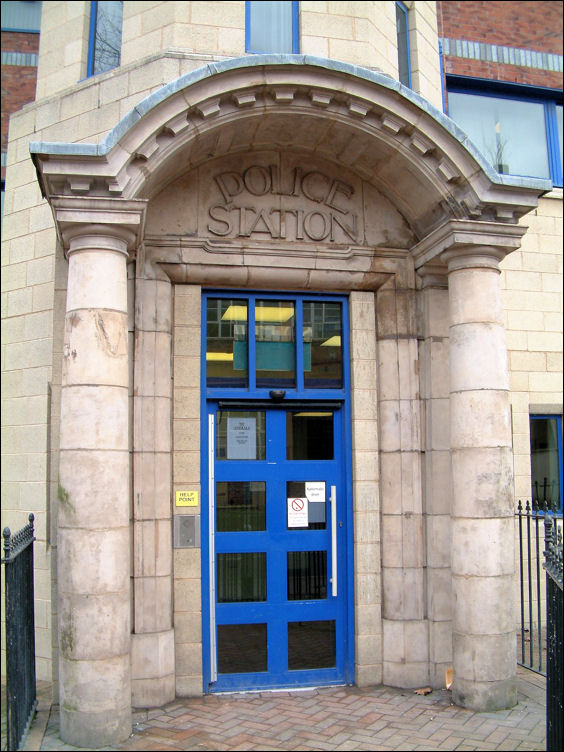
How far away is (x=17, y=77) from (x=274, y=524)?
785cm

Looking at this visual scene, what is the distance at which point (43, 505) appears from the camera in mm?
6375

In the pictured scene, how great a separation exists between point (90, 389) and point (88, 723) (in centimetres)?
232

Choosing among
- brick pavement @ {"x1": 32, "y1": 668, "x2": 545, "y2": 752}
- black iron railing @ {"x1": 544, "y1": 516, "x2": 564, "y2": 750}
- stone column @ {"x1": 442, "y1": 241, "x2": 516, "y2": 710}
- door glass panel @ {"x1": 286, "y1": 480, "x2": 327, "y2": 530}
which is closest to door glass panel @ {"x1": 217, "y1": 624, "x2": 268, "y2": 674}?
brick pavement @ {"x1": 32, "y1": 668, "x2": 545, "y2": 752}

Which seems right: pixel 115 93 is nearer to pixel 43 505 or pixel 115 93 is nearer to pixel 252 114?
pixel 252 114

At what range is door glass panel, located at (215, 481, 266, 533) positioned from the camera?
6.30m

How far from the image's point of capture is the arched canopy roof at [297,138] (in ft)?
17.2

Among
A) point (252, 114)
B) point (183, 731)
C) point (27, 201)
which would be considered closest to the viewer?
point (183, 731)

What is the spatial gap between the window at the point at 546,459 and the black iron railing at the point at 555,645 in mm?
3748

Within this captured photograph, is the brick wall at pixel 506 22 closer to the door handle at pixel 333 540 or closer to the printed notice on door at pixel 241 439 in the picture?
the printed notice on door at pixel 241 439

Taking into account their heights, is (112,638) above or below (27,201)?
below

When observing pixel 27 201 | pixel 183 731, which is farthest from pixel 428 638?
pixel 27 201

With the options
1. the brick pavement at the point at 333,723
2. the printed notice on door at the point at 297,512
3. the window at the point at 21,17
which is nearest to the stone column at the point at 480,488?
the brick pavement at the point at 333,723

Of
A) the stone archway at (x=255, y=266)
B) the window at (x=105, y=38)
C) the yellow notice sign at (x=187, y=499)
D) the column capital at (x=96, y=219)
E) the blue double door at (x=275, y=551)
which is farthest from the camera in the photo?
the window at (x=105, y=38)

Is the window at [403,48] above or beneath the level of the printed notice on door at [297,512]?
above
